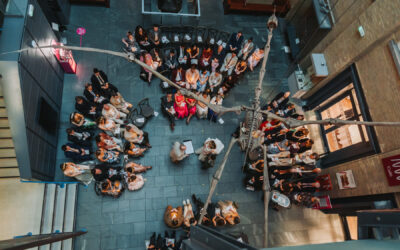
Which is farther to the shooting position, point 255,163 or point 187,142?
point 187,142

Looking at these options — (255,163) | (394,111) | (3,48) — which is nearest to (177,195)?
(255,163)

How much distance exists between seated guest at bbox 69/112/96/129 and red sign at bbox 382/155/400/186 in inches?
323

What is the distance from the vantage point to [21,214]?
5.93 m

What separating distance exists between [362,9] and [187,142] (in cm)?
668

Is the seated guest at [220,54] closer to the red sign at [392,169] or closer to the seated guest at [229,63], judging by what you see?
the seated guest at [229,63]

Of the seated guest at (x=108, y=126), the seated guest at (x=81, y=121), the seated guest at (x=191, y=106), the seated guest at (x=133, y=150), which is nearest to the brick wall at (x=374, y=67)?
the seated guest at (x=191, y=106)

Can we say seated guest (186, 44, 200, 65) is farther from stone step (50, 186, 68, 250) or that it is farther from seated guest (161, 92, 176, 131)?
stone step (50, 186, 68, 250)

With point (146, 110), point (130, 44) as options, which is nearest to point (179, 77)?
point (146, 110)

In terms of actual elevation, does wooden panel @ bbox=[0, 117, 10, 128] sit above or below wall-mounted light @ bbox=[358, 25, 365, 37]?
below

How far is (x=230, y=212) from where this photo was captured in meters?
6.65

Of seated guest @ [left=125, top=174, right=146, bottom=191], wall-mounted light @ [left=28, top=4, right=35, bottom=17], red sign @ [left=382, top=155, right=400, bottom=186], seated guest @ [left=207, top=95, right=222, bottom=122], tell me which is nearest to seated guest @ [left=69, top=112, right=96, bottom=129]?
seated guest @ [left=125, top=174, right=146, bottom=191]

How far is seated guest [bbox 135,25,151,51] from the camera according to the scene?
7618 millimetres

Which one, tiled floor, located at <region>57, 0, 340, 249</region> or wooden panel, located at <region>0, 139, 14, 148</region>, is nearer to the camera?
wooden panel, located at <region>0, 139, 14, 148</region>

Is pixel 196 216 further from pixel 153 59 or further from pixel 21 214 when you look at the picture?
pixel 153 59
